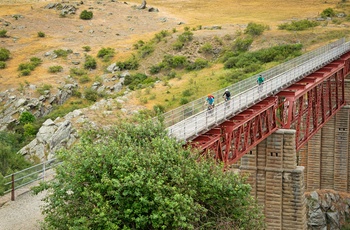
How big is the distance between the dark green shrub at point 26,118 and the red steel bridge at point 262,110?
2641 centimetres

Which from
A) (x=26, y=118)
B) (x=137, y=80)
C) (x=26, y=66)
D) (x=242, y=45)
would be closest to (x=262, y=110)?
(x=26, y=118)

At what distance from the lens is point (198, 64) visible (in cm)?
6994

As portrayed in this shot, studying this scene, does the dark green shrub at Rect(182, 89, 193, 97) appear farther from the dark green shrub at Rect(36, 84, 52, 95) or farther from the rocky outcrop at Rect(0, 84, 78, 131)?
the dark green shrub at Rect(36, 84, 52, 95)

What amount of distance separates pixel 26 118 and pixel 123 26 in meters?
42.0

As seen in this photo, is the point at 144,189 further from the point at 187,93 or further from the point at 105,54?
the point at 105,54

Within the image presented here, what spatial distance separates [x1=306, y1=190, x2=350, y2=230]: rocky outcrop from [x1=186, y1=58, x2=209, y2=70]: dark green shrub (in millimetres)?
27814

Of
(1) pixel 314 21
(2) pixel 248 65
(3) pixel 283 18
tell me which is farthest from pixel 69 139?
(3) pixel 283 18

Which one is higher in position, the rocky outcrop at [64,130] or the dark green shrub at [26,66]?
the dark green shrub at [26,66]

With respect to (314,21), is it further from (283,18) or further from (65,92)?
(65,92)

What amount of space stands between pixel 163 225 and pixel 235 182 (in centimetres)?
323

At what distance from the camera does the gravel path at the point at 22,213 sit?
19.9 m

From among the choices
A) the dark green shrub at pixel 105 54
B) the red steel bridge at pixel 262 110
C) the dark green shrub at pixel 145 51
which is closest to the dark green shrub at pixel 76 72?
the dark green shrub at pixel 105 54

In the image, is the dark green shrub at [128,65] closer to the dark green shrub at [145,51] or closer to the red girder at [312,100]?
the dark green shrub at [145,51]

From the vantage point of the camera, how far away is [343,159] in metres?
46.4
